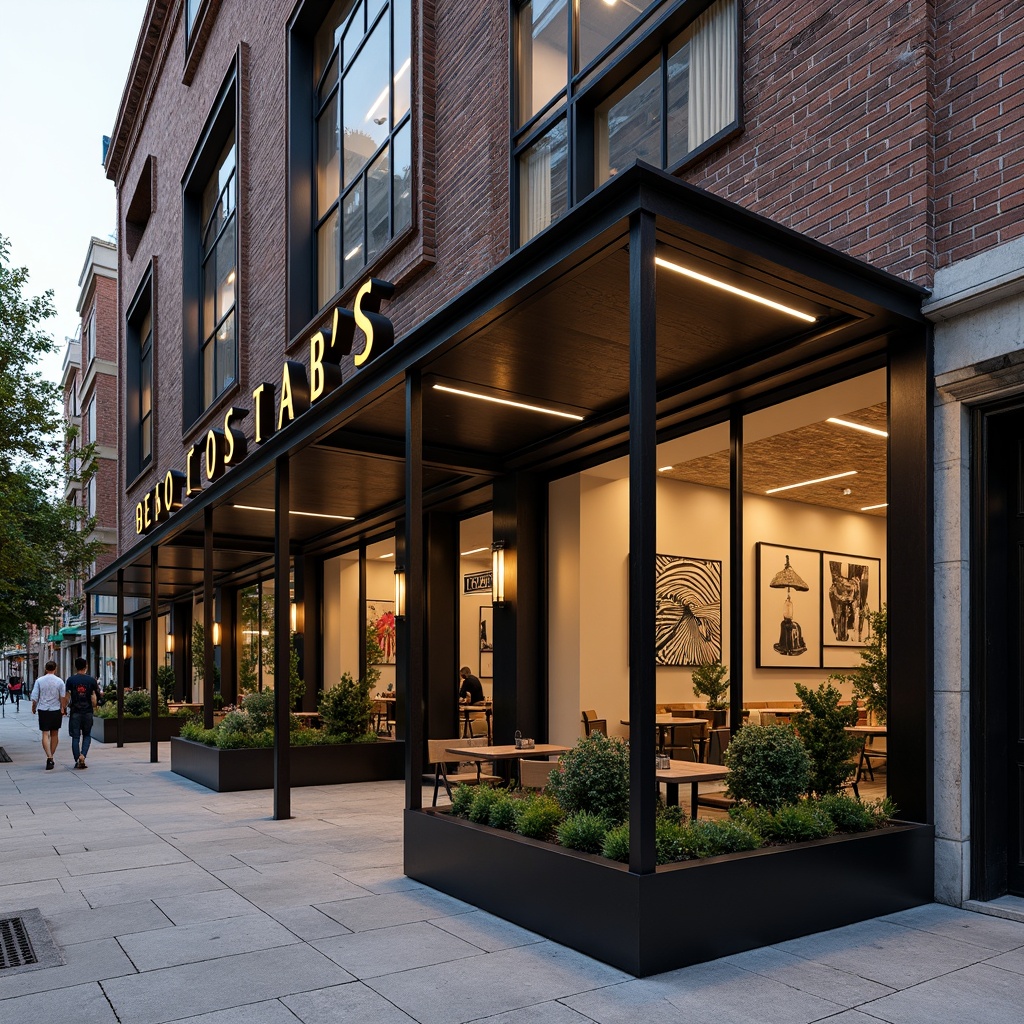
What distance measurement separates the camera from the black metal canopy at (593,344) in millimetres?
6133

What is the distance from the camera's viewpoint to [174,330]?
27.0 m

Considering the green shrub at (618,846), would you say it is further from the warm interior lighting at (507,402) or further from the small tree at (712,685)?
the small tree at (712,685)

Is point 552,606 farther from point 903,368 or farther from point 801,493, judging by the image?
point 903,368

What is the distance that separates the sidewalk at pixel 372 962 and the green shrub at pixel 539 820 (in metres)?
0.60

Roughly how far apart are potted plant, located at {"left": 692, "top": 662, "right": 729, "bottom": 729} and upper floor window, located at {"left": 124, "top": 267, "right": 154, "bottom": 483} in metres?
24.0

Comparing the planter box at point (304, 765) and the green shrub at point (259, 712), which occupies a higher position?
the green shrub at point (259, 712)

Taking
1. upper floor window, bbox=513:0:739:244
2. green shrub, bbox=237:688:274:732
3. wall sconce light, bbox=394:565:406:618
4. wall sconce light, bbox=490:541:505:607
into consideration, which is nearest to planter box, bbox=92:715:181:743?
green shrub, bbox=237:688:274:732

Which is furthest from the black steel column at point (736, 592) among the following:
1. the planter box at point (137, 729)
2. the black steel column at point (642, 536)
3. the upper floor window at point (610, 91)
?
the planter box at point (137, 729)

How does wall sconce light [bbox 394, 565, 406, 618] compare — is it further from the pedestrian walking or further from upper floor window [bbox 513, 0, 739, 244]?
the pedestrian walking

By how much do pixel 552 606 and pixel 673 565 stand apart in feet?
7.06

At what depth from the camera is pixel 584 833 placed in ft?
20.2

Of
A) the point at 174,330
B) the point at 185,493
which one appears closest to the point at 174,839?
the point at 185,493

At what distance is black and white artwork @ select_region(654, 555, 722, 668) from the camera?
45.6ft

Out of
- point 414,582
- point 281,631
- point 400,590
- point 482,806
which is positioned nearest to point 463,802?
point 482,806
